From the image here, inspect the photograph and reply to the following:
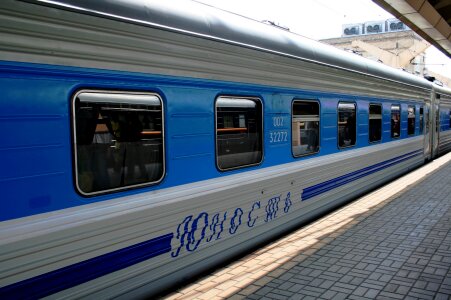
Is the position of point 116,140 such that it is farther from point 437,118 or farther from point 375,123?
point 437,118

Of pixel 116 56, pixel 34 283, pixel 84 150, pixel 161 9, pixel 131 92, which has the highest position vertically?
pixel 161 9

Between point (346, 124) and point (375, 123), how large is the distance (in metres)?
1.72

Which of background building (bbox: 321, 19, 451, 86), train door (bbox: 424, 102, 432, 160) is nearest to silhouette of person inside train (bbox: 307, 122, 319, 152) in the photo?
background building (bbox: 321, 19, 451, 86)

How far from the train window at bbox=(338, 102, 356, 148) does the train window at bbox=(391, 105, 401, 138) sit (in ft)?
9.03

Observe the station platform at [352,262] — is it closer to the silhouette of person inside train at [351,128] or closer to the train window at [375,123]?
the silhouette of person inside train at [351,128]

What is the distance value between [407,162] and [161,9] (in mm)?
9576

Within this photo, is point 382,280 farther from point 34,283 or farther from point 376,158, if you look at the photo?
point 376,158

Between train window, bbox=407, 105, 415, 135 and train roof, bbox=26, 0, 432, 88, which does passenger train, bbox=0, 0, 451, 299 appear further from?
train window, bbox=407, 105, 415, 135

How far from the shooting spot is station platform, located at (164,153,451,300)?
3.90 m

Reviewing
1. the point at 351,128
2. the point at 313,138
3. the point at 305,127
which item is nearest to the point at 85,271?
the point at 305,127

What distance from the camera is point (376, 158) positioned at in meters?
8.50

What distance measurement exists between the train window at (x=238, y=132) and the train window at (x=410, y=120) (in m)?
7.56

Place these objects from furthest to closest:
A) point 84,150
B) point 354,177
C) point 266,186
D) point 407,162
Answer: point 407,162 < point 354,177 < point 266,186 < point 84,150

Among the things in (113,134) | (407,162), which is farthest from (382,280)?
(407,162)
